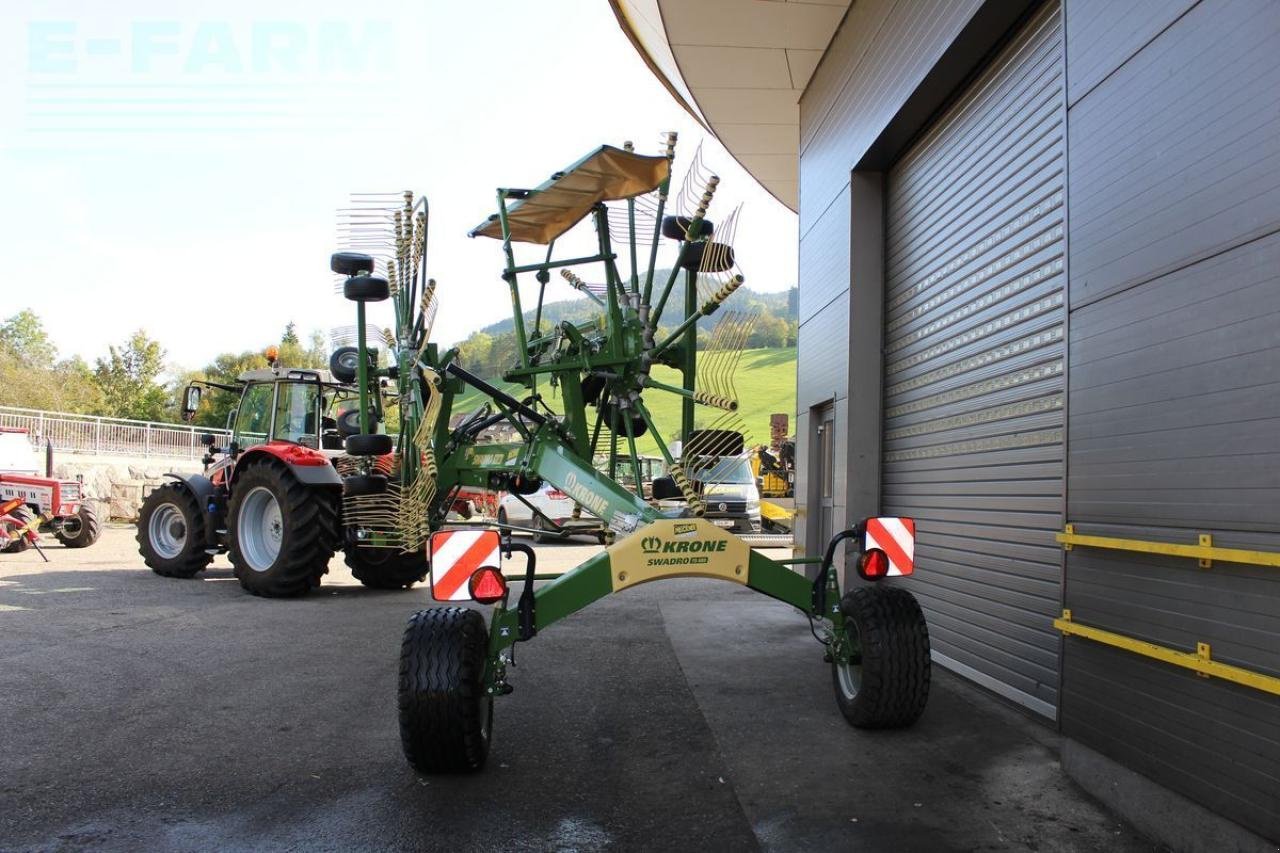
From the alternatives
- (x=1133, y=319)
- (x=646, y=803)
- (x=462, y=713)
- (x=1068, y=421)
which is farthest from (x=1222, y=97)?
(x=462, y=713)

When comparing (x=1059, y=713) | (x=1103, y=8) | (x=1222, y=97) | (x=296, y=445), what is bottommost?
(x=1059, y=713)

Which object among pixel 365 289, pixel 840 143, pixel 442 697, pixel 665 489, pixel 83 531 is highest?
pixel 840 143

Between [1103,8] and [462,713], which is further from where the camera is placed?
[1103,8]

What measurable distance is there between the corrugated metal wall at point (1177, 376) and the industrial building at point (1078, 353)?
0.01 metres

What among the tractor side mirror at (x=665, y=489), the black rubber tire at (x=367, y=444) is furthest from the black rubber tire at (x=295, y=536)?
the tractor side mirror at (x=665, y=489)

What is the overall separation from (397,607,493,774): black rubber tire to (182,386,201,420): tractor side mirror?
766cm

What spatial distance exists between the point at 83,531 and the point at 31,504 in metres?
1.40

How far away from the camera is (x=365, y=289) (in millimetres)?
6938

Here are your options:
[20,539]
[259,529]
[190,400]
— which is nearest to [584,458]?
[259,529]

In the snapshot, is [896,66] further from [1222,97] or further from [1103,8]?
[1222,97]

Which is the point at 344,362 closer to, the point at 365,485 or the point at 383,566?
the point at 365,485

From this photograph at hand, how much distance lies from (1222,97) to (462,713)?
150 inches

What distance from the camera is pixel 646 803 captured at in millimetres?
3557

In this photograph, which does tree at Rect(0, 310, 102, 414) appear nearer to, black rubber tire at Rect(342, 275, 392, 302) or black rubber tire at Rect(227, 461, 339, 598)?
black rubber tire at Rect(227, 461, 339, 598)
